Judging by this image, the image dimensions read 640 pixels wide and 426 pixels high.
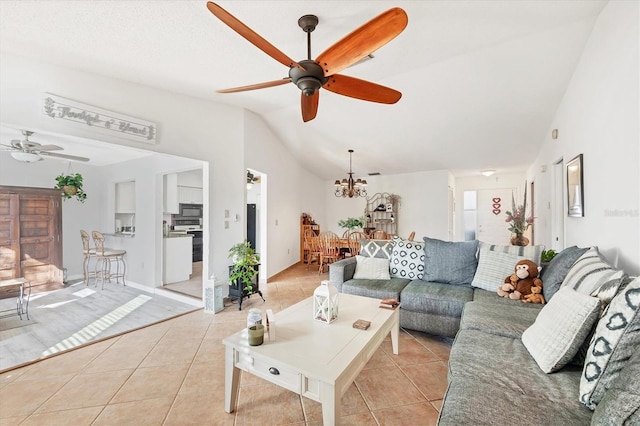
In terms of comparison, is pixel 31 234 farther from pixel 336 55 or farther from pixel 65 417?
pixel 336 55

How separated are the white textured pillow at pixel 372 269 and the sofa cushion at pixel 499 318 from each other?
110 cm

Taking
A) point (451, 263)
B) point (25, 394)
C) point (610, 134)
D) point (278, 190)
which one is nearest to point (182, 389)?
point (25, 394)

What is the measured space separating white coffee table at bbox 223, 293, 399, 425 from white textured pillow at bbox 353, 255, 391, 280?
1.13 metres

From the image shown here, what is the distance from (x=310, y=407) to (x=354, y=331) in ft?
1.84

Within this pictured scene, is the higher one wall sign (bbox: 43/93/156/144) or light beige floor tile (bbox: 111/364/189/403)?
wall sign (bbox: 43/93/156/144)

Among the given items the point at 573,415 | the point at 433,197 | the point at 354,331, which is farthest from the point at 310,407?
the point at 433,197

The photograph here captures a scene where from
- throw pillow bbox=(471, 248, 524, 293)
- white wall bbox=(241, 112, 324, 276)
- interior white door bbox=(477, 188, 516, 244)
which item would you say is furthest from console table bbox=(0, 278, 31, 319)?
interior white door bbox=(477, 188, 516, 244)

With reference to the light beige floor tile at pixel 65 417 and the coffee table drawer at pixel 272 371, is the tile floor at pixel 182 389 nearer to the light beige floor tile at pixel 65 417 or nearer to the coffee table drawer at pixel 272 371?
the light beige floor tile at pixel 65 417

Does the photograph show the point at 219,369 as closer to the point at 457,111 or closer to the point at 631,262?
the point at 631,262

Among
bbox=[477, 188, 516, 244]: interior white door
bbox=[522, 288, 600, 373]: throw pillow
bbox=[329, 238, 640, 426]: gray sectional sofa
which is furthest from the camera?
bbox=[477, 188, 516, 244]: interior white door

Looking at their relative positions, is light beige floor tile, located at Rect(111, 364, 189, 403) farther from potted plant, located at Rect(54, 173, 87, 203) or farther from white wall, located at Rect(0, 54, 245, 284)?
potted plant, located at Rect(54, 173, 87, 203)

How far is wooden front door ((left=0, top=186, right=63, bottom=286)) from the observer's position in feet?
15.0

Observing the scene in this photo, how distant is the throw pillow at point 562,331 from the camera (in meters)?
1.30

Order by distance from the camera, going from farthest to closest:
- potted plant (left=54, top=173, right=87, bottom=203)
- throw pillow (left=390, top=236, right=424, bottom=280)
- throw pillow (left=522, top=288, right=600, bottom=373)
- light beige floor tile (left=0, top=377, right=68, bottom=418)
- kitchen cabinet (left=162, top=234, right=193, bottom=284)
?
potted plant (left=54, top=173, right=87, bottom=203), kitchen cabinet (left=162, top=234, right=193, bottom=284), throw pillow (left=390, top=236, right=424, bottom=280), light beige floor tile (left=0, top=377, right=68, bottom=418), throw pillow (left=522, top=288, right=600, bottom=373)
